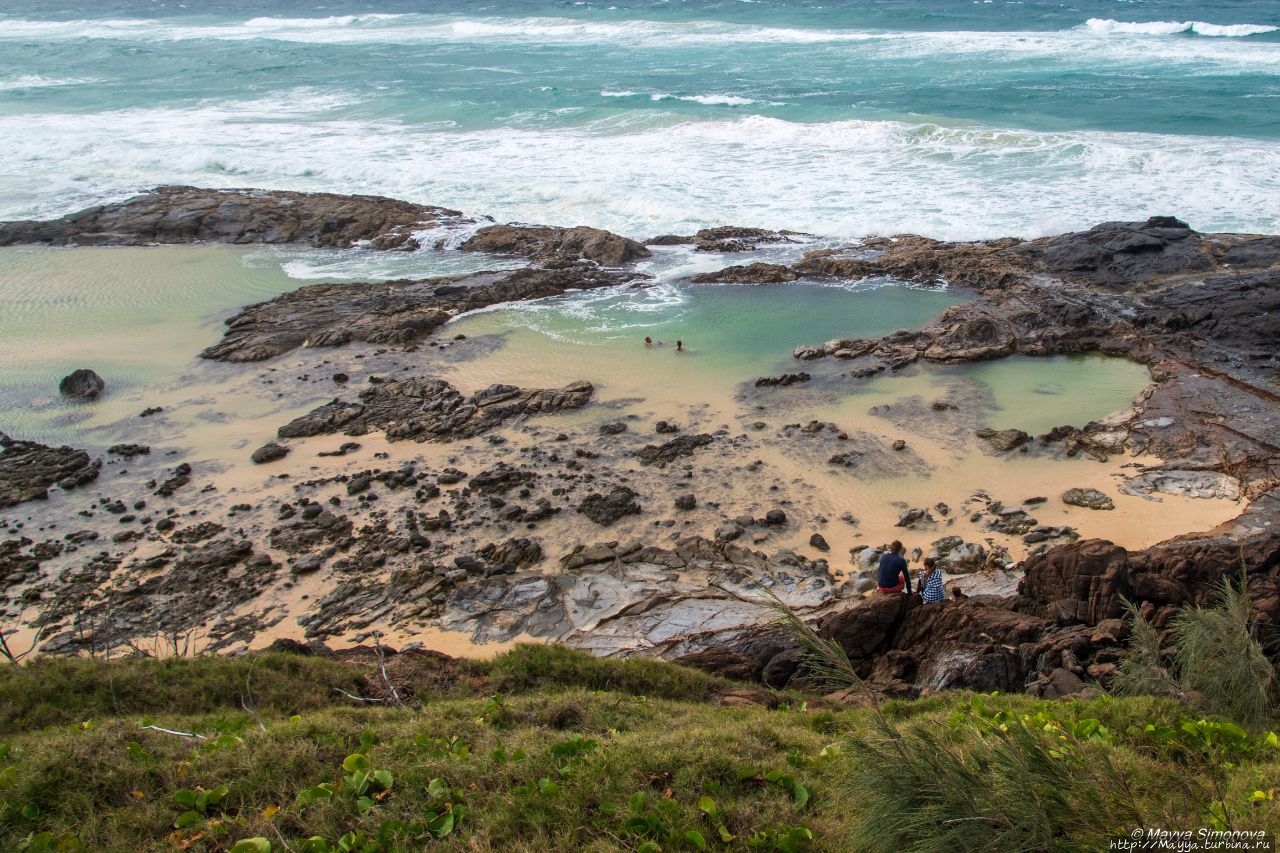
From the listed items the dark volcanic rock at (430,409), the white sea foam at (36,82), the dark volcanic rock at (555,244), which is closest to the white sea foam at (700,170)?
the dark volcanic rock at (555,244)

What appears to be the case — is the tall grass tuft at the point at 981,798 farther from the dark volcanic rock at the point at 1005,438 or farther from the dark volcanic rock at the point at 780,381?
the dark volcanic rock at the point at 780,381

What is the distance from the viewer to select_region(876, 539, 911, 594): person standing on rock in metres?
10.2

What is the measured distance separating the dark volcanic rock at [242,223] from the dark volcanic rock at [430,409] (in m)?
10.7

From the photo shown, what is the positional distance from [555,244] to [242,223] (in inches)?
428

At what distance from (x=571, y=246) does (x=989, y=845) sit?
22218mm

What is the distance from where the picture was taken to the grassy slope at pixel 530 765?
5.19 metres

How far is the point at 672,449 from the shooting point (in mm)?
14984

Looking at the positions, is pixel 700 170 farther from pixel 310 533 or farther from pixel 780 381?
pixel 310 533

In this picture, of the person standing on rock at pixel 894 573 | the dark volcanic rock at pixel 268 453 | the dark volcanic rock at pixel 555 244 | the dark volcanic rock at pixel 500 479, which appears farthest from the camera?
the dark volcanic rock at pixel 555 244

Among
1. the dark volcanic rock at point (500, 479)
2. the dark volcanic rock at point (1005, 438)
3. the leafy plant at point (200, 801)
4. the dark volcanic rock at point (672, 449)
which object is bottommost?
the dark volcanic rock at point (500, 479)

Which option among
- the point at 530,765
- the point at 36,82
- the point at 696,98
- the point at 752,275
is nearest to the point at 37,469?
the point at 530,765

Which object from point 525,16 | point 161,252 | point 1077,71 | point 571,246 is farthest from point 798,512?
point 525,16

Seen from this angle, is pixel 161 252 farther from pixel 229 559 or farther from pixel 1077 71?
pixel 1077 71

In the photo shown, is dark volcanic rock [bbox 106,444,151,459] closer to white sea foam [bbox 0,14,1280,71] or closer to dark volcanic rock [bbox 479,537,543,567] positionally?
dark volcanic rock [bbox 479,537,543,567]
